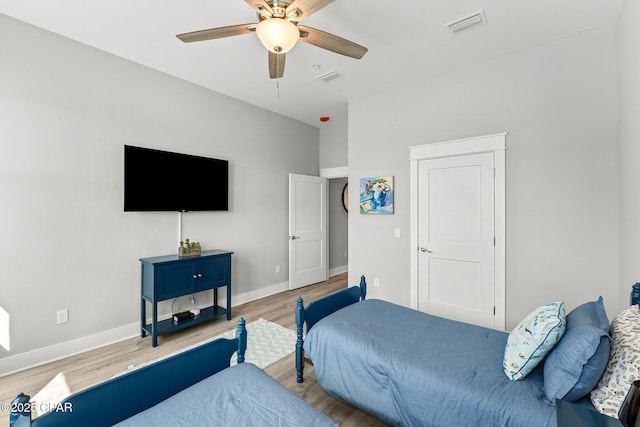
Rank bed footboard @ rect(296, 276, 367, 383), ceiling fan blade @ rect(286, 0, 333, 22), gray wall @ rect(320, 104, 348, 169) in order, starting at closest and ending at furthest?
ceiling fan blade @ rect(286, 0, 333, 22), bed footboard @ rect(296, 276, 367, 383), gray wall @ rect(320, 104, 348, 169)

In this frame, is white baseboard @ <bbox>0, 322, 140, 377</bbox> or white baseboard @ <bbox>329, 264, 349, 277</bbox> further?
white baseboard @ <bbox>329, 264, 349, 277</bbox>

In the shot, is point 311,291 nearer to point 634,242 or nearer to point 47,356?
point 47,356

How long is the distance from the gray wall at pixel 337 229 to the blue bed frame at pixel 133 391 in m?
4.62

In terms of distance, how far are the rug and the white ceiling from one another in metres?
2.98

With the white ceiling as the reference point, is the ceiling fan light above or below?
below

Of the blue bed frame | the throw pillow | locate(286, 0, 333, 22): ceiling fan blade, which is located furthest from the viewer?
locate(286, 0, 333, 22): ceiling fan blade

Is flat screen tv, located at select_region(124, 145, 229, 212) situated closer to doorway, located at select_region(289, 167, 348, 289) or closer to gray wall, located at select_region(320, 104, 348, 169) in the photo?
doorway, located at select_region(289, 167, 348, 289)

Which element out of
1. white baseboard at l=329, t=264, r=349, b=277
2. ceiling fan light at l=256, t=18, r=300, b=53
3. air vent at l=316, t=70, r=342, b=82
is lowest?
white baseboard at l=329, t=264, r=349, b=277

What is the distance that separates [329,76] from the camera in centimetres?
348

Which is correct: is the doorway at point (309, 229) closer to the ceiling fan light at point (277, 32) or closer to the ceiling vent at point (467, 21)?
the ceiling vent at point (467, 21)

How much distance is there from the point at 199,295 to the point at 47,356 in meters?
1.47

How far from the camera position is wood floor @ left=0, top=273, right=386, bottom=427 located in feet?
6.62

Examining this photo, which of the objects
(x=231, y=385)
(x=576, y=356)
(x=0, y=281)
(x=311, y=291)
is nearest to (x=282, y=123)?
(x=311, y=291)

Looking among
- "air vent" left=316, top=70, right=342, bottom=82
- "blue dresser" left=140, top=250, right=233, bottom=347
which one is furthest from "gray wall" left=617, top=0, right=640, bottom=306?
"blue dresser" left=140, top=250, right=233, bottom=347
